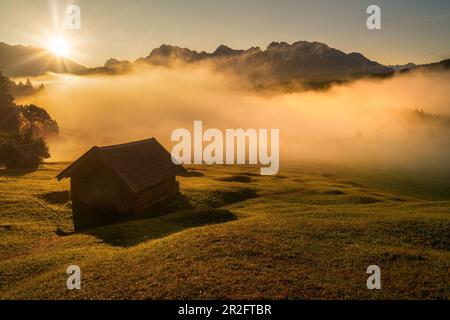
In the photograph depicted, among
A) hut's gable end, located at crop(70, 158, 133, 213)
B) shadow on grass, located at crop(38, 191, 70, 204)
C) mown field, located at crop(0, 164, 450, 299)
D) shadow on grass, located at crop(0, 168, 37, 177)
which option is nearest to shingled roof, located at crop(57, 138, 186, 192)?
hut's gable end, located at crop(70, 158, 133, 213)

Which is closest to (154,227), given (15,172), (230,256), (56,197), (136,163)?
(136,163)

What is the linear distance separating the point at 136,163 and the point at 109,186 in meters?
4.47

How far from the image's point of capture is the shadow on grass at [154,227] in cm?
2503

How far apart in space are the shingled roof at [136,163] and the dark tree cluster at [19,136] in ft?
124

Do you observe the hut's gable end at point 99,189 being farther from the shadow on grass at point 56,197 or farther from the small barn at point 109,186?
the shadow on grass at point 56,197

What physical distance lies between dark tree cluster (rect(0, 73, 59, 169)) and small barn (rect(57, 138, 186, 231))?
126ft

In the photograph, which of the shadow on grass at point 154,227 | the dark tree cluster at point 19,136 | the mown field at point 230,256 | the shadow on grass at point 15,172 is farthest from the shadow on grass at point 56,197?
the dark tree cluster at point 19,136

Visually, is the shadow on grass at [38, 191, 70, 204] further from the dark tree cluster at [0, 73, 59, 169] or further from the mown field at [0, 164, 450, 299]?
the dark tree cluster at [0, 73, 59, 169]

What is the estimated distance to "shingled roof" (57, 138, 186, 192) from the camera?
34.4m

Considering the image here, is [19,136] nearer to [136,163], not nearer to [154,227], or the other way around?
[136,163]

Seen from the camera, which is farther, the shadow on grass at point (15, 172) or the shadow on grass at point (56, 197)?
the shadow on grass at point (15, 172)
